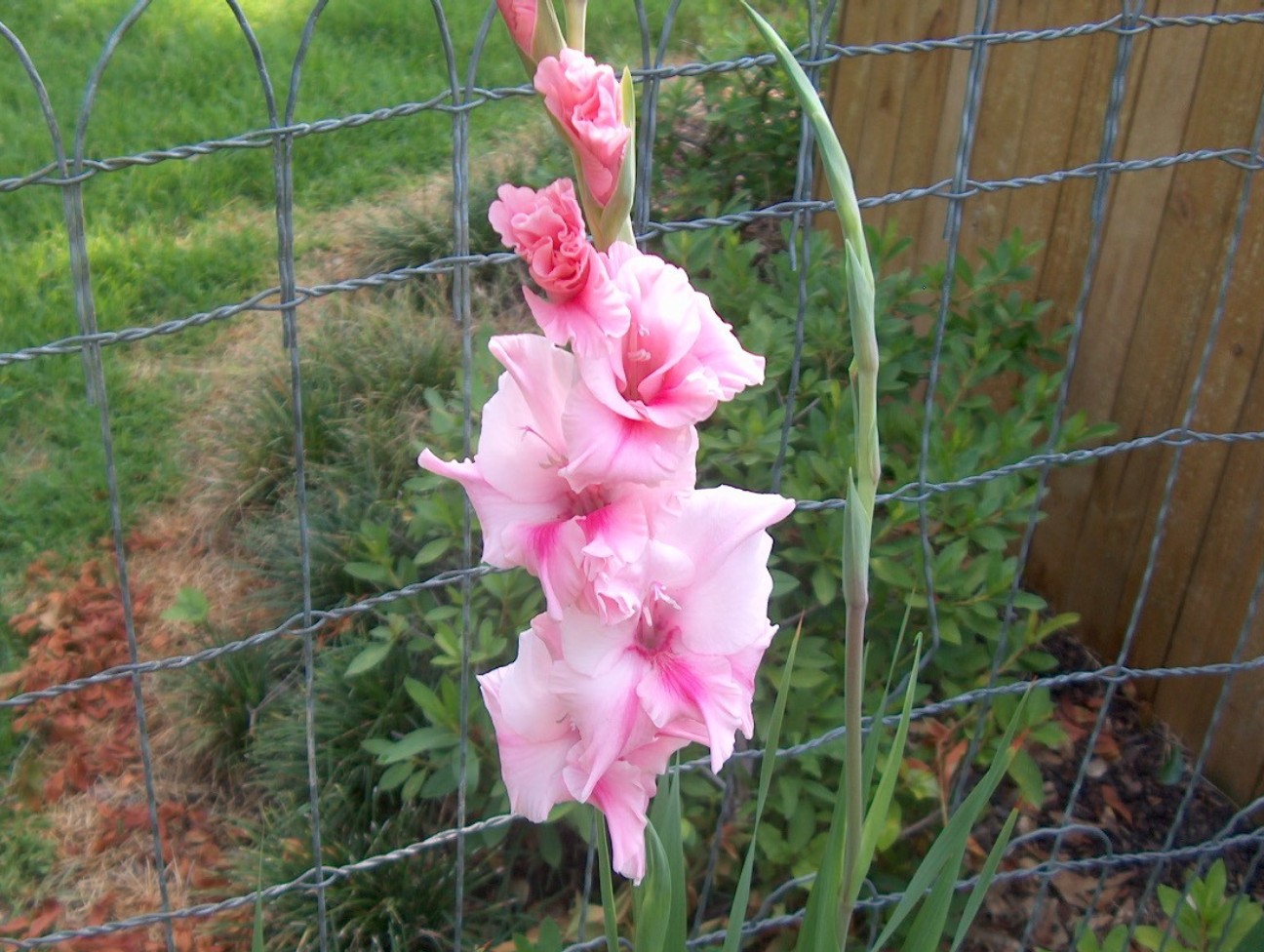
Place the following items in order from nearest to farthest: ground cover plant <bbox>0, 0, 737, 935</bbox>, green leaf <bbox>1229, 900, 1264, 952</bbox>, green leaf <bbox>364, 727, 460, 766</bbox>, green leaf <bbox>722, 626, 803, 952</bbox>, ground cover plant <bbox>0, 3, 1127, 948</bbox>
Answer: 1. green leaf <bbox>722, 626, 803, 952</bbox>
2. green leaf <bbox>1229, 900, 1264, 952</bbox>
3. green leaf <bbox>364, 727, 460, 766</bbox>
4. ground cover plant <bbox>0, 3, 1127, 948</bbox>
5. ground cover plant <bbox>0, 0, 737, 935</bbox>

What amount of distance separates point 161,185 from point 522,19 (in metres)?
3.83

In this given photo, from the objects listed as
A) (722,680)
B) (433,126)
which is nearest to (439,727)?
(722,680)

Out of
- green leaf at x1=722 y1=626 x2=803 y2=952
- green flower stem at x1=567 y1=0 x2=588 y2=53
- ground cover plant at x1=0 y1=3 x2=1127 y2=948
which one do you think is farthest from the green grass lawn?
green flower stem at x1=567 y1=0 x2=588 y2=53

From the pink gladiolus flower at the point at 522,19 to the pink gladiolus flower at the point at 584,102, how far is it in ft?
0.11

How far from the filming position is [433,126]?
4.75 meters

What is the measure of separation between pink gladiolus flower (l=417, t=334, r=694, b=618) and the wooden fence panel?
1946mm

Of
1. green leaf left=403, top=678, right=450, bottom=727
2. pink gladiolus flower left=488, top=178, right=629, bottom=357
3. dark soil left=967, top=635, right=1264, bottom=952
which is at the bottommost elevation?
dark soil left=967, top=635, right=1264, bottom=952

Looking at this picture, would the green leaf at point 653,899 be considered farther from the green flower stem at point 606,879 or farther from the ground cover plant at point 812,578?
the ground cover plant at point 812,578

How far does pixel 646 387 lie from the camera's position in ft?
2.55

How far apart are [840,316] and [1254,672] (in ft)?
3.65

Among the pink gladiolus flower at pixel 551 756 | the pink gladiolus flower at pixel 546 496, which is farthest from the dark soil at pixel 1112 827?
the pink gladiolus flower at pixel 546 496

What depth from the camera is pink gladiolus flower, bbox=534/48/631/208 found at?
0.72 meters

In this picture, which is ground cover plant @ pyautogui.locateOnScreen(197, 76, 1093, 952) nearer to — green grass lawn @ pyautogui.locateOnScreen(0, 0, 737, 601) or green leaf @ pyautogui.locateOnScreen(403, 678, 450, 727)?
green leaf @ pyautogui.locateOnScreen(403, 678, 450, 727)

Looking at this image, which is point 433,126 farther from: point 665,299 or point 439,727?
point 665,299
